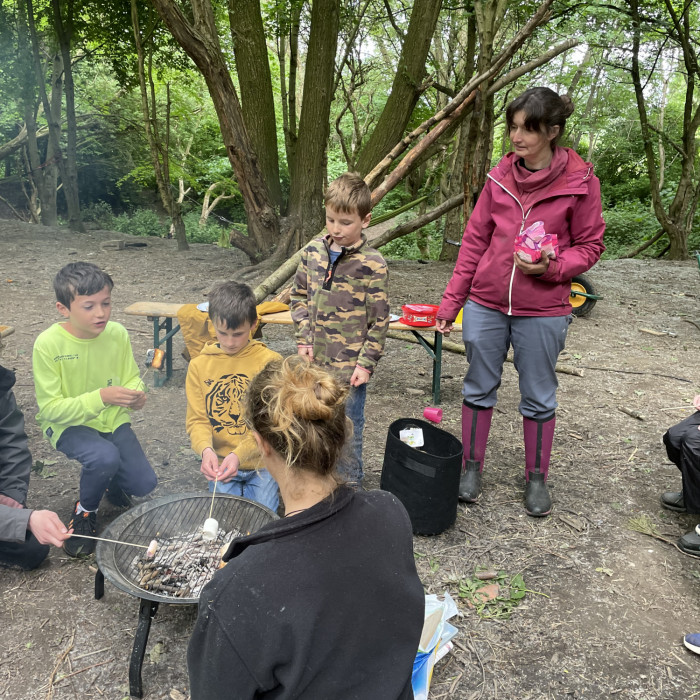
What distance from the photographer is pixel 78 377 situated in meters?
2.71

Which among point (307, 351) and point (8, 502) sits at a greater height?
point (307, 351)

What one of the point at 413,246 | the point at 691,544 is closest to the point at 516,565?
the point at 691,544

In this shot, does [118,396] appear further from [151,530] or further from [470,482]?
[470,482]

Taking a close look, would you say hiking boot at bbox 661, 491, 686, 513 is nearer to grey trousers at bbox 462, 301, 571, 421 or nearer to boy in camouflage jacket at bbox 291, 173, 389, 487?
grey trousers at bbox 462, 301, 571, 421

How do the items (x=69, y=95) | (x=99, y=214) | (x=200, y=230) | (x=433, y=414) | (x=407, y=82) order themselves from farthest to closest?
(x=200, y=230), (x=99, y=214), (x=69, y=95), (x=407, y=82), (x=433, y=414)

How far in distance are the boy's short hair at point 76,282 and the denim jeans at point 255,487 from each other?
3.48 ft

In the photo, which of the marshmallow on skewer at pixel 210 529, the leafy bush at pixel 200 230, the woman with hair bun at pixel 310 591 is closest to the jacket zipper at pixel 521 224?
the marshmallow on skewer at pixel 210 529

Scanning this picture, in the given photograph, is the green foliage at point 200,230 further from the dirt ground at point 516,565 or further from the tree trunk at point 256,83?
the dirt ground at point 516,565

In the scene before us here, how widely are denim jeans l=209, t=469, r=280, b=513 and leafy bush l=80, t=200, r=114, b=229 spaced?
15406 mm

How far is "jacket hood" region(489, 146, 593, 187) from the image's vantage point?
2.71 meters

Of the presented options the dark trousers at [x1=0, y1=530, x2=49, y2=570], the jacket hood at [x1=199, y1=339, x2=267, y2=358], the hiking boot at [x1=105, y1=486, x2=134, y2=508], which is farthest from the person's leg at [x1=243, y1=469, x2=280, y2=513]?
the dark trousers at [x1=0, y1=530, x2=49, y2=570]

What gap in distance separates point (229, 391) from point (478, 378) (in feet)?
4.28

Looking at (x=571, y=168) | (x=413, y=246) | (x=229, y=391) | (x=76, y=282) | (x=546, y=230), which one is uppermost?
(x=571, y=168)

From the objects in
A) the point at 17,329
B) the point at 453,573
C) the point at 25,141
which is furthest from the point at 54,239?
the point at 453,573
